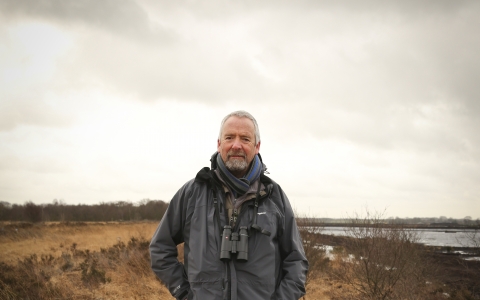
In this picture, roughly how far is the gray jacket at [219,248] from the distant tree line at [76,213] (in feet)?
157

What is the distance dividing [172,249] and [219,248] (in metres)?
0.44

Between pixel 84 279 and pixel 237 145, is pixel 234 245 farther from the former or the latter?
pixel 84 279

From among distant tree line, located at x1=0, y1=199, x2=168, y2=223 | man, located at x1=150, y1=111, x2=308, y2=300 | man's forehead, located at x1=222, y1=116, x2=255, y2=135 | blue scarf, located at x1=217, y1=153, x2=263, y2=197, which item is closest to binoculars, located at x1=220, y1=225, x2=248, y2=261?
man, located at x1=150, y1=111, x2=308, y2=300

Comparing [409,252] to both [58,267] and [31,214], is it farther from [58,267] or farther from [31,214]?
[31,214]

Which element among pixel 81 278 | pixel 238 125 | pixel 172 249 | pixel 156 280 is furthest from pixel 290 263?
pixel 81 278

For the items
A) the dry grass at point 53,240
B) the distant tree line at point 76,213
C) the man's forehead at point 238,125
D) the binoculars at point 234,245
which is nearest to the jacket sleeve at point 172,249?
the binoculars at point 234,245

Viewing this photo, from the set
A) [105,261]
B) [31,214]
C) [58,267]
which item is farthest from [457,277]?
[31,214]

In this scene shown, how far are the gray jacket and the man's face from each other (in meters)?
0.16

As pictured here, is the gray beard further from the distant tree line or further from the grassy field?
the distant tree line

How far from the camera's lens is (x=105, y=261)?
39.5 ft

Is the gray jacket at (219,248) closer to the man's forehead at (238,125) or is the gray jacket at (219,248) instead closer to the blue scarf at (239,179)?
the blue scarf at (239,179)

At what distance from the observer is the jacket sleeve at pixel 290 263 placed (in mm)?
2168

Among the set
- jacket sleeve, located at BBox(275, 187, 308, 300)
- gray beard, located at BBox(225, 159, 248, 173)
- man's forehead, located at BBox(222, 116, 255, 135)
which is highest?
man's forehead, located at BBox(222, 116, 255, 135)

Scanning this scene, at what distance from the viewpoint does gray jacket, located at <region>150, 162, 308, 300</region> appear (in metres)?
2.07
